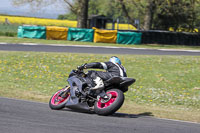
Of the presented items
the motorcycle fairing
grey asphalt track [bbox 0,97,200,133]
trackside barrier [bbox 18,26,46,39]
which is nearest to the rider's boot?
the motorcycle fairing

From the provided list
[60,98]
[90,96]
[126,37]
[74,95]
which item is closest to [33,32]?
[126,37]

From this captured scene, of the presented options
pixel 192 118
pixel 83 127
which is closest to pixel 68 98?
pixel 83 127

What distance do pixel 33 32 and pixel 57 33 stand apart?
2163 mm

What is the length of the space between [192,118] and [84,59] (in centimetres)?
1044

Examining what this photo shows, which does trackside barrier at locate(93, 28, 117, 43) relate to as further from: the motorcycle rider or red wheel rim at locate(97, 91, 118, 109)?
red wheel rim at locate(97, 91, 118, 109)

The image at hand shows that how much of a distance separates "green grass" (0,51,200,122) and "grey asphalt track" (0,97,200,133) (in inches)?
90.3

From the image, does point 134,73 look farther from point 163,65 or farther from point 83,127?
point 83,127

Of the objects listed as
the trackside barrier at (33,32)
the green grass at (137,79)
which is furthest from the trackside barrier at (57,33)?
the green grass at (137,79)

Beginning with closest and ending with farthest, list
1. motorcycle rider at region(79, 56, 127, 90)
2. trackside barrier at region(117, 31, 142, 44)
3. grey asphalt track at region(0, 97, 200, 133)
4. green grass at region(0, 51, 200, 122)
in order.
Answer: grey asphalt track at region(0, 97, 200, 133) < motorcycle rider at region(79, 56, 127, 90) < green grass at region(0, 51, 200, 122) < trackside barrier at region(117, 31, 142, 44)

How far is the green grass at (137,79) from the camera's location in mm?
10867

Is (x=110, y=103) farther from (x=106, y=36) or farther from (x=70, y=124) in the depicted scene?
(x=106, y=36)

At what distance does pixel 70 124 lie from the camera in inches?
239

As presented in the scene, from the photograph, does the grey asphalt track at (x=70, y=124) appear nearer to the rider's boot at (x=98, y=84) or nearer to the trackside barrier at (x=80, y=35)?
the rider's boot at (x=98, y=84)

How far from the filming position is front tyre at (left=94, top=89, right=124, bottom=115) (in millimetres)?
6844
